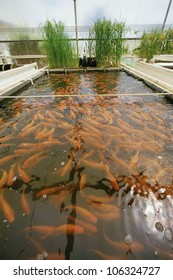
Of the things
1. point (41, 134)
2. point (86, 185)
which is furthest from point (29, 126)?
point (86, 185)

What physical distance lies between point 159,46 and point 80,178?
7.00 metres

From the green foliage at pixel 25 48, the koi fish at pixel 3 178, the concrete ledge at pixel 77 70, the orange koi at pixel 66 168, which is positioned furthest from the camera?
the green foliage at pixel 25 48

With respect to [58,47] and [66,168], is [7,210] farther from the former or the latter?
[58,47]

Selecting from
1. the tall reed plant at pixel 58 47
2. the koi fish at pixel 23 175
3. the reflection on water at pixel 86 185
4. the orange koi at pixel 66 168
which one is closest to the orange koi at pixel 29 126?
the reflection on water at pixel 86 185

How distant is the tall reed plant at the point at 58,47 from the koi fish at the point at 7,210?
20.6 feet

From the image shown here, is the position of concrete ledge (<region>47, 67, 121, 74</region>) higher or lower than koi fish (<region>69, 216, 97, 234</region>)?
higher

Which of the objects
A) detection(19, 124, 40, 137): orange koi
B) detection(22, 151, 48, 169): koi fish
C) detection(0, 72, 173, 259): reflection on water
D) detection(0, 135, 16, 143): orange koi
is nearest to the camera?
detection(0, 72, 173, 259): reflection on water

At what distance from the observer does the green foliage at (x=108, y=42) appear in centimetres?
638

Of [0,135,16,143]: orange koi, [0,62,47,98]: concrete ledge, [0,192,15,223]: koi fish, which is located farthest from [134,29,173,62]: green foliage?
[0,192,15,223]: koi fish

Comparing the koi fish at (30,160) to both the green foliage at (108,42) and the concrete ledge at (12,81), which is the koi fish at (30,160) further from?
the green foliage at (108,42)

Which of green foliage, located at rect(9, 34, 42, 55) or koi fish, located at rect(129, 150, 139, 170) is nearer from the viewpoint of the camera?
koi fish, located at rect(129, 150, 139, 170)

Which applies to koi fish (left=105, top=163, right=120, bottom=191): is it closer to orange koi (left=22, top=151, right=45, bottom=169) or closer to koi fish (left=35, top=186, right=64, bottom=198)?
koi fish (left=35, top=186, right=64, bottom=198)

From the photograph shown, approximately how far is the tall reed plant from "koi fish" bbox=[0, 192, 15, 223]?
6271 mm

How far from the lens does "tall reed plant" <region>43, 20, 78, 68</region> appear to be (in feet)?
19.8
